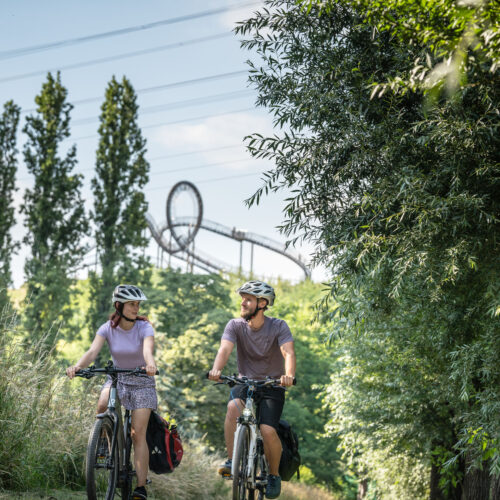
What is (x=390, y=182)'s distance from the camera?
884 centimetres

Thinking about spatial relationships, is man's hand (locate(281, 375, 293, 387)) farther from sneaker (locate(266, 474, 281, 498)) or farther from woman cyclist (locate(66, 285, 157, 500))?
woman cyclist (locate(66, 285, 157, 500))

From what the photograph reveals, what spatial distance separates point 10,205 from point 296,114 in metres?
26.4

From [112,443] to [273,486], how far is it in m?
1.49

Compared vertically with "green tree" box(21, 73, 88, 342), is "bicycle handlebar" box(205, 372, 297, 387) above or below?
below

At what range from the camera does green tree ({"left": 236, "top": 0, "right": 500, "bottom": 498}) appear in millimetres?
8172

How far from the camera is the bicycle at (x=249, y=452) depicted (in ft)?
18.9

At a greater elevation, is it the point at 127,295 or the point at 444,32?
the point at 444,32

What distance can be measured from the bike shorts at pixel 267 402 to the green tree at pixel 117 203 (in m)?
30.2

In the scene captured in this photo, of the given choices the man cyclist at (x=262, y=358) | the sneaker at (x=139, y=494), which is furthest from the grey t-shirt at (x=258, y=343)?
the sneaker at (x=139, y=494)

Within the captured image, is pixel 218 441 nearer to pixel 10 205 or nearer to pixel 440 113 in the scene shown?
pixel 10 205

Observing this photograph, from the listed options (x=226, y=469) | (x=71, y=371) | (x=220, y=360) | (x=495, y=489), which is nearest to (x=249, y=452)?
(x=226, y=469)

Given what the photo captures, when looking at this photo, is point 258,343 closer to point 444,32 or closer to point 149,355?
point 149,355

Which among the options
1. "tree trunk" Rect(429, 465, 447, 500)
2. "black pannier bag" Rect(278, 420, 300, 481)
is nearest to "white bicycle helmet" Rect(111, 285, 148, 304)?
"black pannier bag" Rect(278, 420, 300, 481)

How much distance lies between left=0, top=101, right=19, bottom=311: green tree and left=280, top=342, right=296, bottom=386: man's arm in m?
26.7
